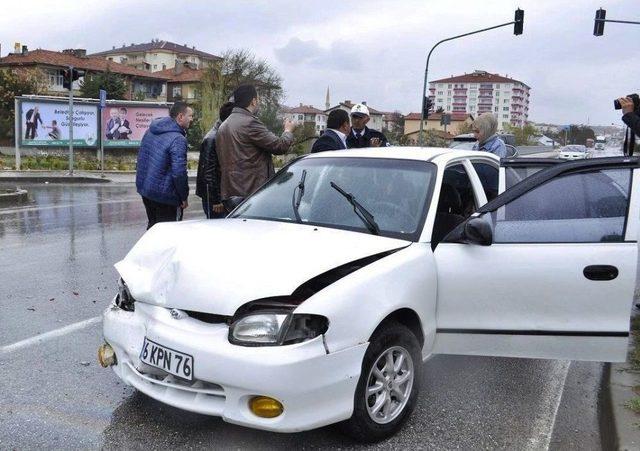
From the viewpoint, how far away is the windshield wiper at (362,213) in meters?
3.80

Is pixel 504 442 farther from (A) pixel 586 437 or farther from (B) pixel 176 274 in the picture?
(B) pixel 176 274

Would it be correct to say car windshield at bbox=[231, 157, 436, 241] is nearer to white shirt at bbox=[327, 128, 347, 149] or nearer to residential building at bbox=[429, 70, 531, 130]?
white shirt at bbox=[327, 128, 347, 149]

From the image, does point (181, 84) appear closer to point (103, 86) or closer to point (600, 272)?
point (103, 86)

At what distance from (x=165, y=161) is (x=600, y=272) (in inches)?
167

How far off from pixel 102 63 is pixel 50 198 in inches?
2640

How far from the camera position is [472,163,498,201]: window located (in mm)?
4688

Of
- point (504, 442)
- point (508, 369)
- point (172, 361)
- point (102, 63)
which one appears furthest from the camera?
point (102, 63)

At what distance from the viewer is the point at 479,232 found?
3.59 metres

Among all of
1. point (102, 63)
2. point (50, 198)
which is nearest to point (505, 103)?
point (102, 63)

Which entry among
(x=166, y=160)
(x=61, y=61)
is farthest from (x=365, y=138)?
(x=61, y=61)

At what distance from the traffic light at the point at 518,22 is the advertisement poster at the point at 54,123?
18.8 metres

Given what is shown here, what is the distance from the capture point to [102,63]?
251 feet

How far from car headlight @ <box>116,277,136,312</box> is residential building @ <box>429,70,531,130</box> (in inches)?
6990

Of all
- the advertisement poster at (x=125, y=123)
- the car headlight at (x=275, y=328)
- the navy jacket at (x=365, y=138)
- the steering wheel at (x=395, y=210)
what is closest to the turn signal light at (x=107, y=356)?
the car headlight at (x=275, y=328)
